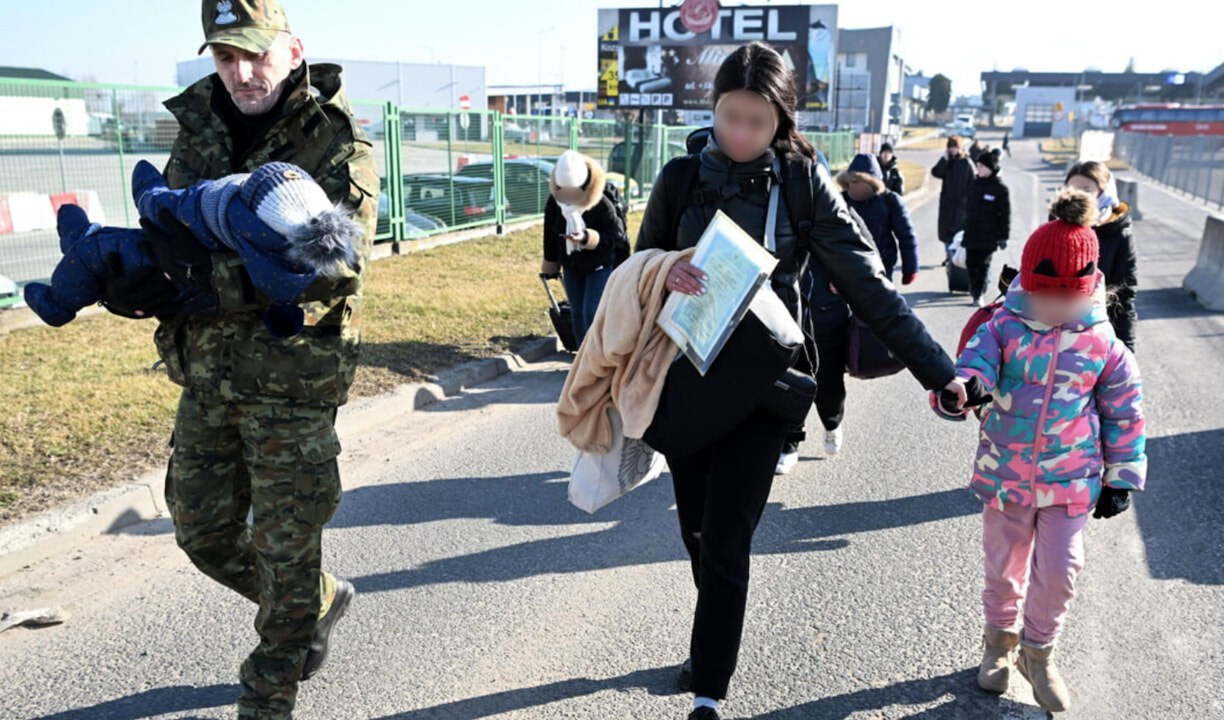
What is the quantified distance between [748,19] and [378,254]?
2083 cm

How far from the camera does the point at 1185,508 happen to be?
5.20 m

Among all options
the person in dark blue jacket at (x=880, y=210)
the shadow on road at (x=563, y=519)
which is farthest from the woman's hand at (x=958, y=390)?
the person in dark blue jacket at (x=880, y=210)

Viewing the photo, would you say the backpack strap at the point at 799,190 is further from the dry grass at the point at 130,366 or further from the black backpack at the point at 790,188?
the dry grass at the point at 130,366

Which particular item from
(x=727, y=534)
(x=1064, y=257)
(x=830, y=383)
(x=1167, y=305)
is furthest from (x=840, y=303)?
(x=1167, y=305)

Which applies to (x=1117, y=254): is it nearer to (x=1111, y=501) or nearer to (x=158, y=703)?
(x=1111, y=501)

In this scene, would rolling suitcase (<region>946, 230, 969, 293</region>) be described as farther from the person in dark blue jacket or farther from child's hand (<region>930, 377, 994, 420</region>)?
child's hand (<region>930, 377, 994, 420</region>)

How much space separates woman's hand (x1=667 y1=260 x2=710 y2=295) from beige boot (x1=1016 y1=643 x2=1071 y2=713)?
179cm

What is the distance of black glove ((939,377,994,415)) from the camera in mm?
3051

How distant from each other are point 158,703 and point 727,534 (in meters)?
2.03

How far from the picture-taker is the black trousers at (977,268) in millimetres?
Answer: 11109

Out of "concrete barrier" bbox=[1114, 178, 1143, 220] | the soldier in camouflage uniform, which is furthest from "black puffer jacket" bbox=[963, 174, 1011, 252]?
"concrete barrier" bbox=[1114, 178, 1143, 220]

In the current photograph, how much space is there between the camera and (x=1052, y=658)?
3541 millimetres

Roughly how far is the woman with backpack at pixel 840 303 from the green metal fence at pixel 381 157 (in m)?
4.87

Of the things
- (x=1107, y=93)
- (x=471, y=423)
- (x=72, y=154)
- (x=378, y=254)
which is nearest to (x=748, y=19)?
(x=378, y=254)
